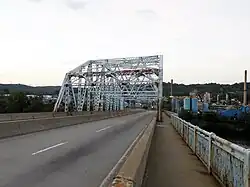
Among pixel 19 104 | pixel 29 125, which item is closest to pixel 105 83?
pixel 19 104

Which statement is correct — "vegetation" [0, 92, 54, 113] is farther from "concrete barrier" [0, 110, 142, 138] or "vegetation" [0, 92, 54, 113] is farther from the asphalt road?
the asphalt road

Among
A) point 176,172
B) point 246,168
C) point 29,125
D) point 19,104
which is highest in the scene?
point 19,104

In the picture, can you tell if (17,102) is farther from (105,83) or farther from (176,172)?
(176,172)

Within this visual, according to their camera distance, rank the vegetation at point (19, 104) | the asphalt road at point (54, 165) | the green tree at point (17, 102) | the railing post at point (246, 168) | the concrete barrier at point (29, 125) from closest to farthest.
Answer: the railing post at point (246, 168) → the asphalt road at point (54, 165) → the concrete barrier at point (29, 125) → the vegetation at point (19, 104) → the green tree at point (17, 102)

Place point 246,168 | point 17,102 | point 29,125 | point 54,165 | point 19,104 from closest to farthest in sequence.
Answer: point 246,168 < point 54,165 < point 29,125 < point 19,104 < point 17,102

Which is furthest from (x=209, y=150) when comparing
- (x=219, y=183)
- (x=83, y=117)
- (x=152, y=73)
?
(x=152, y=73)

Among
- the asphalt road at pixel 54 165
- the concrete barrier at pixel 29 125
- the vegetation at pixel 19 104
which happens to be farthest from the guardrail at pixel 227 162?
the vegetation at pixel 19 104

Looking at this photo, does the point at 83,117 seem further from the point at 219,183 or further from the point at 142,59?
the point at 142,59

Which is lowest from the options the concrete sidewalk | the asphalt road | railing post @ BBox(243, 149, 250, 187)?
the concrete sidewalk

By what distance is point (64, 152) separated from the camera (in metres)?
15.3

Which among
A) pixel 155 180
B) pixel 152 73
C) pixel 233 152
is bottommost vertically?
pixel 155 180

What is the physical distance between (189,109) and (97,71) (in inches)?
1866

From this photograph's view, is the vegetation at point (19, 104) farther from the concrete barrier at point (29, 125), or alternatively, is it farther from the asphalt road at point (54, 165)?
the asphalt road at point (54, 165)

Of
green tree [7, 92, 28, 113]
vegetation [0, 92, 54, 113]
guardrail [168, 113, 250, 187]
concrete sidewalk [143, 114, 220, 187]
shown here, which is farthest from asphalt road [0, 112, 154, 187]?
green tree [7, 92, 28, 113]
